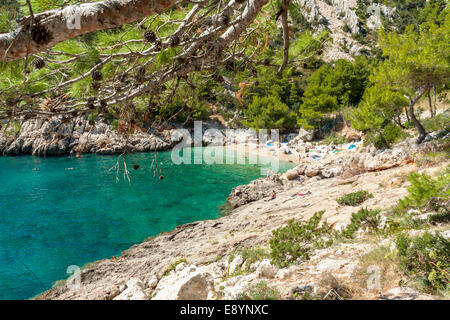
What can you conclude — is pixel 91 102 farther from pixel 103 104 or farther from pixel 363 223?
pixel 363 223

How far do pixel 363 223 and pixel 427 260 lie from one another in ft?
5.94

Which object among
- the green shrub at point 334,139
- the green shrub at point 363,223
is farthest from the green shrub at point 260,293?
the green shrub at point 334,139

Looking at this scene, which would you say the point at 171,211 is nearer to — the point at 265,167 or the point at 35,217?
the point at 35,217

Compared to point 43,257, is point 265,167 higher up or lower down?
higher up

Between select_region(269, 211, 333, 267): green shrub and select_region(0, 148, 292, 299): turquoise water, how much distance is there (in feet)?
11.2

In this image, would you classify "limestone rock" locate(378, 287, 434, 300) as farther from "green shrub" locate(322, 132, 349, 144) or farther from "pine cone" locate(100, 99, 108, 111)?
"green shrub" locate(322, 132, 349, 144)

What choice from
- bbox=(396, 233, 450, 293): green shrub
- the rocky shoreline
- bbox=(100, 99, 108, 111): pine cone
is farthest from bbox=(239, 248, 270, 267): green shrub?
bbox=(100, 99, 108, 111): pine cone

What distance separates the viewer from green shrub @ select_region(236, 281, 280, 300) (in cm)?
302

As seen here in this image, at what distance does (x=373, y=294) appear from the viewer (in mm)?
2746

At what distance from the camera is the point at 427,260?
288 centimetres
